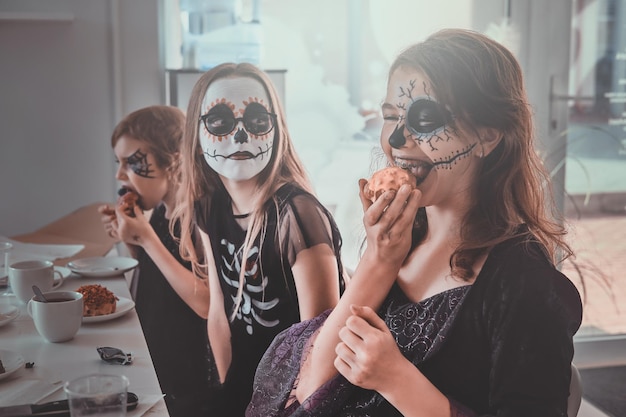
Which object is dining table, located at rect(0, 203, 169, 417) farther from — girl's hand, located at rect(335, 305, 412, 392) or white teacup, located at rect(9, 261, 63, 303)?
girl's hand, located at rect(335, 305, 412, 392)

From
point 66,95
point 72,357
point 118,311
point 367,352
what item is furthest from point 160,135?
point 367,352

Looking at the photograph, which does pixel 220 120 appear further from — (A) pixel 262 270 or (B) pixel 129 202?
(B) pixel 129 202

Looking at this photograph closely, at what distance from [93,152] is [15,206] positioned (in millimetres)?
359

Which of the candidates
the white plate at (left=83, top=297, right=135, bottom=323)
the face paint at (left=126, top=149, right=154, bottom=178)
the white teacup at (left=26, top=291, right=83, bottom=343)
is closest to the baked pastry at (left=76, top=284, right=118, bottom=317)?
the white plate at (left=83, top=297, right=135, bottom=323)

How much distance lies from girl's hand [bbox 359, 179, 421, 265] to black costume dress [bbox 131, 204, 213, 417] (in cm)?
77

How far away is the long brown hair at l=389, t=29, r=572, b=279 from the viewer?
1.09m

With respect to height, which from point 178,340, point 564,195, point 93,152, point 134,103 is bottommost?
point 178,340

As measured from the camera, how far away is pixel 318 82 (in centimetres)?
316

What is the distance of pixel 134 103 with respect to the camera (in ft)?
9.62

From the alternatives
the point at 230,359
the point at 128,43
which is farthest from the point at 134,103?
the point at 230,359

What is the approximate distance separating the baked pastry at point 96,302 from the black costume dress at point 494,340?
0.64m

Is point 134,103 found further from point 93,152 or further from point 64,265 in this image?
point 64,265

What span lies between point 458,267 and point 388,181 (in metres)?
0.16

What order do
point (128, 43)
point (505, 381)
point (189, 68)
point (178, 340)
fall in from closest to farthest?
point (505, 381)
point (178, 340)
point (189, 68)
point (128, 43)
